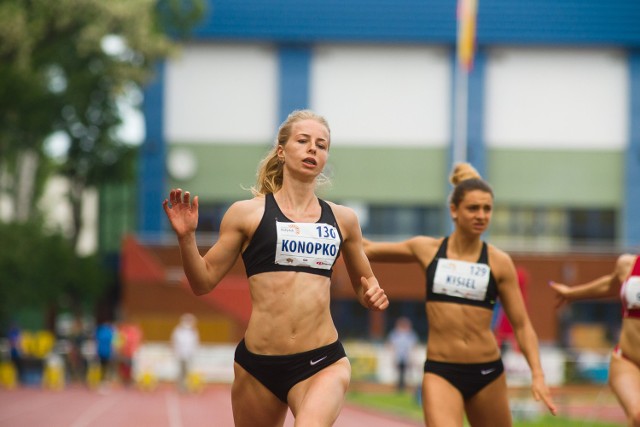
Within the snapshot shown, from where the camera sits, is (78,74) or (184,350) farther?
(78,74)

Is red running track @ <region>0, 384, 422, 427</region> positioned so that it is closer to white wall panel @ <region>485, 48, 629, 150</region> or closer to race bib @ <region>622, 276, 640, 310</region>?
race bib @ <region>622, 276, 640, 310</region>

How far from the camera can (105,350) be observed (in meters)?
36.2

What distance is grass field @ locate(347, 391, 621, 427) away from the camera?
21.0m

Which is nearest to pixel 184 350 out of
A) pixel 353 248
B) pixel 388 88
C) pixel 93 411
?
pixel 93 411

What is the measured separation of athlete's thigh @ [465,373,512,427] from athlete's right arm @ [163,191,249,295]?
250 cm

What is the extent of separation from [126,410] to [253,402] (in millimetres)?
18594

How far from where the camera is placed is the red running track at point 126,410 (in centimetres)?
2114

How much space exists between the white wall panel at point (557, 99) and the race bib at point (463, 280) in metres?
40.0

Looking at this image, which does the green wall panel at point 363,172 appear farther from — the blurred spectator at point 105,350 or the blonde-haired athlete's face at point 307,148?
the blonde-haired athlete's face at point 307,148

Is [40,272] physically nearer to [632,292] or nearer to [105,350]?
[105,350]

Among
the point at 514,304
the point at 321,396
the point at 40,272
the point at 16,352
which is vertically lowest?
the point at 16,352

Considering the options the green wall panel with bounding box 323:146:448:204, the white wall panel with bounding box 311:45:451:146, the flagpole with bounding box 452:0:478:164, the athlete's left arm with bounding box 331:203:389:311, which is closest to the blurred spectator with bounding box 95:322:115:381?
the flagpole with bounding box 452:0:478:164

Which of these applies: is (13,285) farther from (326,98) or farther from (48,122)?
(326,98)

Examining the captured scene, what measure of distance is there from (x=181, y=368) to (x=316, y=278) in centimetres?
2655
